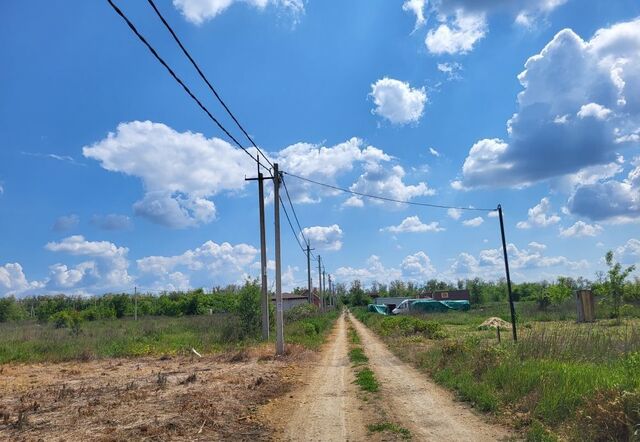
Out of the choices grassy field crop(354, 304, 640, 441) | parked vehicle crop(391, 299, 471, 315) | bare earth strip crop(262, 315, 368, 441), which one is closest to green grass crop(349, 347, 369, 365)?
grassy field crop(354, 304, 640, 441)

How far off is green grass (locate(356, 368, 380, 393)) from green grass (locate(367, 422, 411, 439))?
3.55m

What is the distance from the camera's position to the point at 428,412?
949cm

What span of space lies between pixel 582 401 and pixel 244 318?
19885 mm

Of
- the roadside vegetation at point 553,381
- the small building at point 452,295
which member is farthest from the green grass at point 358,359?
the small building at point 452,295

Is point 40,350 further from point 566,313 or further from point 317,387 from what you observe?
point 566,313

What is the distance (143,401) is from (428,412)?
5.87m

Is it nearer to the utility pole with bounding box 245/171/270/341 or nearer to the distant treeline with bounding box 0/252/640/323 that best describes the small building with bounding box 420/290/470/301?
the distant treeline with bounding box 0/252/640/323

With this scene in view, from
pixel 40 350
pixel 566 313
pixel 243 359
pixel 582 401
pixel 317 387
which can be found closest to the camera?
pixel 582 401

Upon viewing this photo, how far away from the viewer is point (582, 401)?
771 centimetres

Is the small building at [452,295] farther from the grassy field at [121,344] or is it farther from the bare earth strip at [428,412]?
the bare earth strip at [428,412]

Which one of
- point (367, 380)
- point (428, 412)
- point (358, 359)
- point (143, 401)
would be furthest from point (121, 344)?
point (428, 412)

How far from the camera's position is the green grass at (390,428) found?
25.9ft

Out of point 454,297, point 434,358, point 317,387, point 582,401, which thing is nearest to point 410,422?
point 582,401

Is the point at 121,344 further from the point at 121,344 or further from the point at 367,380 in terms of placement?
the point at 367,380
